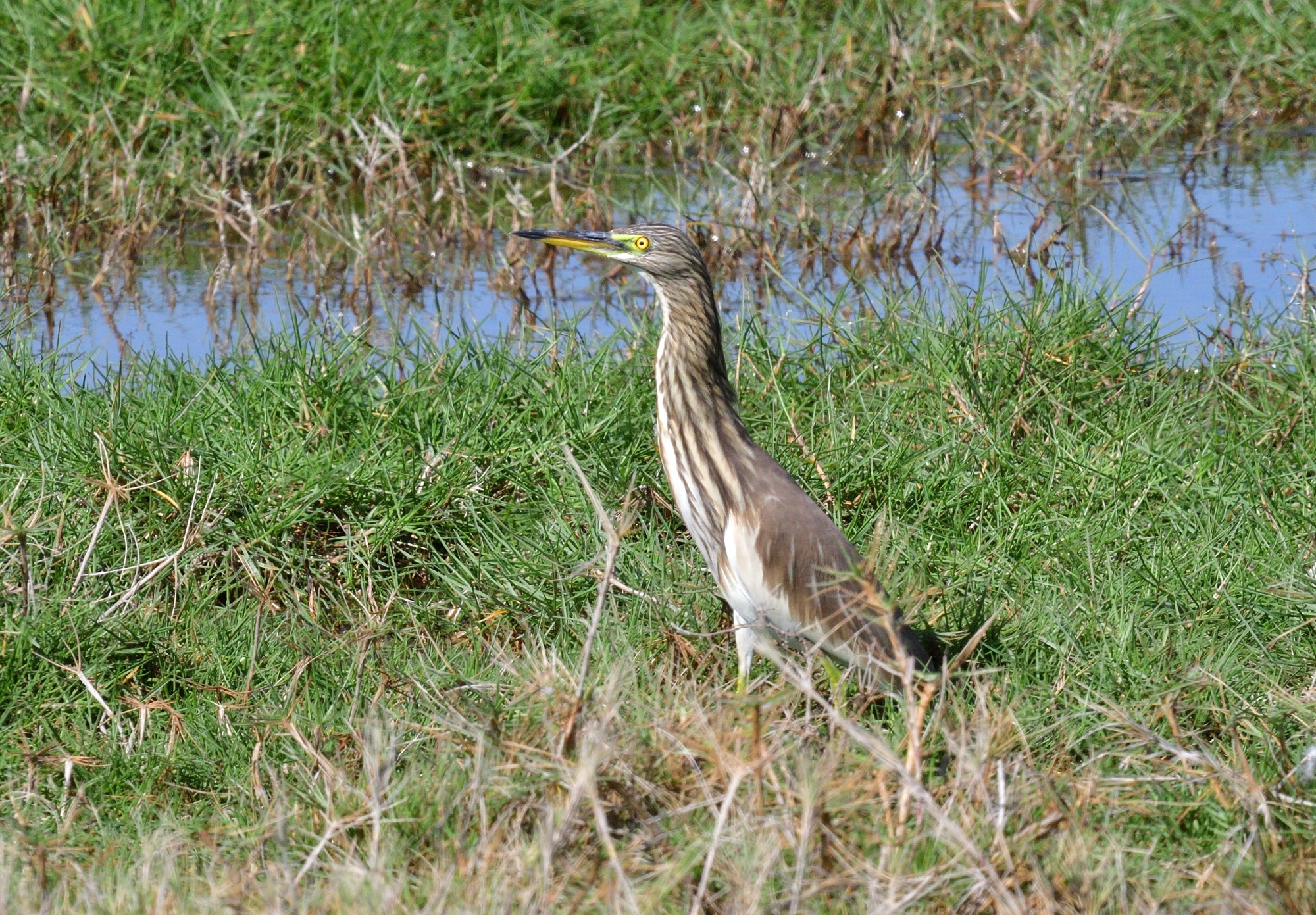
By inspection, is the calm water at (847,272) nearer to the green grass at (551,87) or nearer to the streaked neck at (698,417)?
the green grass at (551,87)

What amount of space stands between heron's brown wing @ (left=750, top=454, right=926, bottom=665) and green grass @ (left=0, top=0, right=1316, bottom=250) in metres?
3.52

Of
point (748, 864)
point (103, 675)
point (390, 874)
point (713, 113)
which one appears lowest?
point (103, 675)

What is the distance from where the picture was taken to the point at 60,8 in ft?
24.9

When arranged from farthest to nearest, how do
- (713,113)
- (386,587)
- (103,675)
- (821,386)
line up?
1. (713,113)
2. (821,386)
3. (386,587)
4. (103,675)

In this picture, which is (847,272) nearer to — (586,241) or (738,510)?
(586,241)

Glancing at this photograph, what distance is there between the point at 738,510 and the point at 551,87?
473cm

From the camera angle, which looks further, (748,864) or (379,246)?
(379,246)

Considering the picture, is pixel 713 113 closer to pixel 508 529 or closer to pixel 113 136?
pixel 113 136

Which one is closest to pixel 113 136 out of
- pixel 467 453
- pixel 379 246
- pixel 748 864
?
pixel 379 246

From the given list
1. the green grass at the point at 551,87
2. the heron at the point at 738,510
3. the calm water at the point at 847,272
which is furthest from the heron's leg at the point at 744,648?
the green grass at the point at 551,87

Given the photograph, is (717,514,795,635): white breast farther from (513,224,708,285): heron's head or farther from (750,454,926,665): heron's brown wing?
(513,224,708,285): heron's head

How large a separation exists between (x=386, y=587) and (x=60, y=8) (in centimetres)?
441

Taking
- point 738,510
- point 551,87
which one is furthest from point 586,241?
point 551,87

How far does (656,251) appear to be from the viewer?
13.6ft
